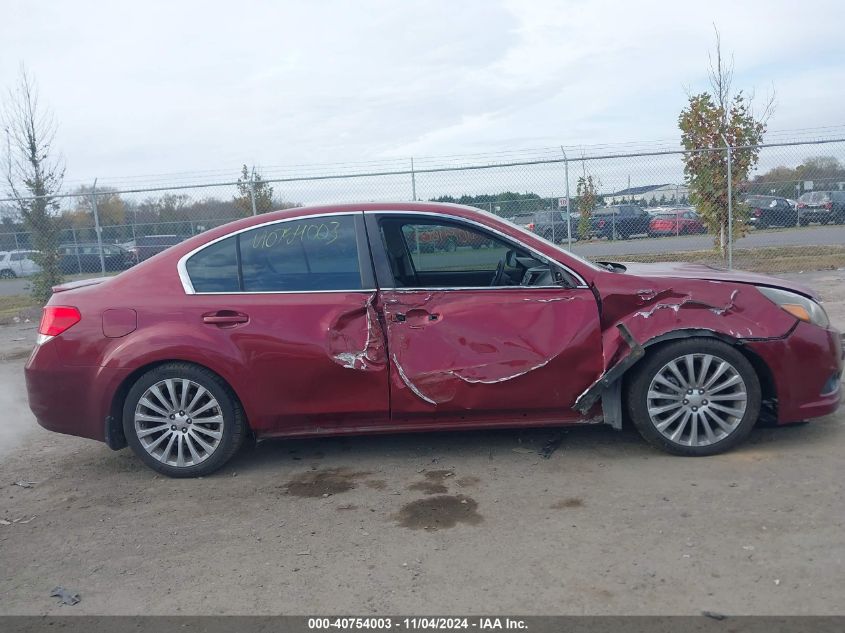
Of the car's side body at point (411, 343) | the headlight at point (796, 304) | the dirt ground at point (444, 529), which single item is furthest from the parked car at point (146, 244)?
the headlight at point (796, 304)

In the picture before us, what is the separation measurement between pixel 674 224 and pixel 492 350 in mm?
10727

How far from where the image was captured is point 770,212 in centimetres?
1431

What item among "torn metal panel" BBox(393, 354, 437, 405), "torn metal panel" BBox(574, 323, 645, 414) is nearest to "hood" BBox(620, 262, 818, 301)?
"torn metal panel" BBox(574, 323, 645, 414)

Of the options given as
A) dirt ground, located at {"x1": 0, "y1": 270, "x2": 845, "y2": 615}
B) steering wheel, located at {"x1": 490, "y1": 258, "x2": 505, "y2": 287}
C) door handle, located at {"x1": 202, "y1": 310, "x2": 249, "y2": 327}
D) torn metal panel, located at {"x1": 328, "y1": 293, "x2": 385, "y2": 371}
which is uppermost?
steering wheel, located at {"x1": 490, "y1": 258, "x2": 505, "y2": 287}

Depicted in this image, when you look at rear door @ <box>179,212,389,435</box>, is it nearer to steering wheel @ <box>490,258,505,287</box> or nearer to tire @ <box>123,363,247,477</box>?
tire @ <box>123,363,247,477</box>

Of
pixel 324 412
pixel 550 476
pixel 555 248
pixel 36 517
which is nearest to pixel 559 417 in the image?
pixel 550 476

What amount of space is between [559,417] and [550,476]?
405mm

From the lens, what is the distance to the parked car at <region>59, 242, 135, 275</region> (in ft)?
44.4

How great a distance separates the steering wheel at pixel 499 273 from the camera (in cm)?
505

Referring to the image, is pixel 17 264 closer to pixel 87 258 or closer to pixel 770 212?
pixel 87 258

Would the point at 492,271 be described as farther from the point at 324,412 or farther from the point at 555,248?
the point at 324,412

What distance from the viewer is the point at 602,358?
460 centimetres

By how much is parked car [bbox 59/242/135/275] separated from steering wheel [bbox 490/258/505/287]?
32.7ft
